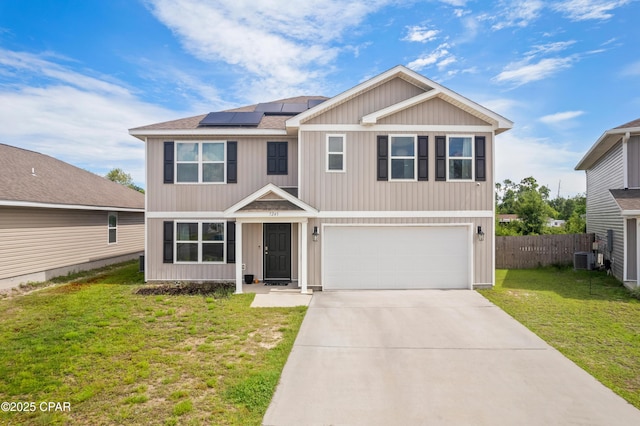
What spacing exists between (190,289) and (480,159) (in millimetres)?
10050

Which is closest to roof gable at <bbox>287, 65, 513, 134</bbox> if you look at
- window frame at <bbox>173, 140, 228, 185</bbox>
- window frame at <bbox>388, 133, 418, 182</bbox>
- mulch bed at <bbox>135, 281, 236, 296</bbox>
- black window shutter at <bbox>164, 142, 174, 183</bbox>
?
window frame at <bbox>388, 133, 418, 182</bbox>

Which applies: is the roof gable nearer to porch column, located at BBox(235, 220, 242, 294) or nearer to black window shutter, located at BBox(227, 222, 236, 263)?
porch column, located at BBox(235, 220, 242, 294)

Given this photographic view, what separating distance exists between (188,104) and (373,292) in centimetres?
1420

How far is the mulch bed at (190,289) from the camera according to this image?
10031 mm

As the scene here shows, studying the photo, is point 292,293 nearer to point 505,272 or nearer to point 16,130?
point 505,272

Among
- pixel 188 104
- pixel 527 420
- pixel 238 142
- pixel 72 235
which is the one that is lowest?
pixel 527 420

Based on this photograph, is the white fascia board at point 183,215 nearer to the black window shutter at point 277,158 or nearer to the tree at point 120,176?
the black window shutter at point 277,158

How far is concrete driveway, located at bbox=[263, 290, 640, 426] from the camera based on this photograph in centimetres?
415

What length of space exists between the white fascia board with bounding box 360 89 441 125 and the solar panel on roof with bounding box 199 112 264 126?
3.78 metres

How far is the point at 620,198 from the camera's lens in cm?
1064

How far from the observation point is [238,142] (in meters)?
11.4

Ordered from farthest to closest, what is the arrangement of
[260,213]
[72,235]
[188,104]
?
[188,104] < [72,235] < [260,213]

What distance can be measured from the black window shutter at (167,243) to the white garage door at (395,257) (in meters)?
5.26

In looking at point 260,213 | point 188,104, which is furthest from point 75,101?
point 260,213
